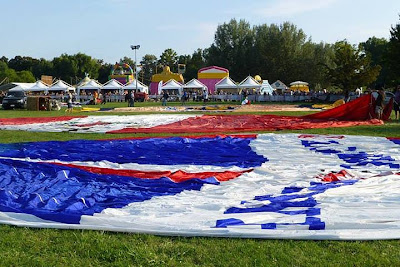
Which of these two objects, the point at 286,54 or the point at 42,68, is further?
the point at 42,68

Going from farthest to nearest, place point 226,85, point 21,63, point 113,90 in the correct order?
point 21,63, point 113,90, point 226,85

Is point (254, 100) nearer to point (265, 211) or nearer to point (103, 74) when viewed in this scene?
point (265, 211)

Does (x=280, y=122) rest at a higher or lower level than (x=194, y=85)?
lower

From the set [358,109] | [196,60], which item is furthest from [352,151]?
[196,60]

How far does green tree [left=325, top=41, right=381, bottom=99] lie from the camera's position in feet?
109

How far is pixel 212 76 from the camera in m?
48.9

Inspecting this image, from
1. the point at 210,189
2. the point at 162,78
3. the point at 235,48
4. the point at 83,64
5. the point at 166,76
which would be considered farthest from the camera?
the point at 83,64

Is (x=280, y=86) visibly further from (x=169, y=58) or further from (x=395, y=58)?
(x=169, y=58)

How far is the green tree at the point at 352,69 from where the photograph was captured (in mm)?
33344

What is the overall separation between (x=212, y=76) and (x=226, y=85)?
494 cm

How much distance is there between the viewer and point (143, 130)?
42.9 feet

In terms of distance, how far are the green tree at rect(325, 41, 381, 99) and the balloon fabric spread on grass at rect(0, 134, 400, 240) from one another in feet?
84.9

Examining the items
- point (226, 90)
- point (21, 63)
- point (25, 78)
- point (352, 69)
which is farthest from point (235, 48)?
point (21, 63)

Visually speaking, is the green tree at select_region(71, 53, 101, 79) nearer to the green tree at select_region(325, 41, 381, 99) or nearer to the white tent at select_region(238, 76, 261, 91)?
the white tent at select_region(238, 76, 261, 91)
